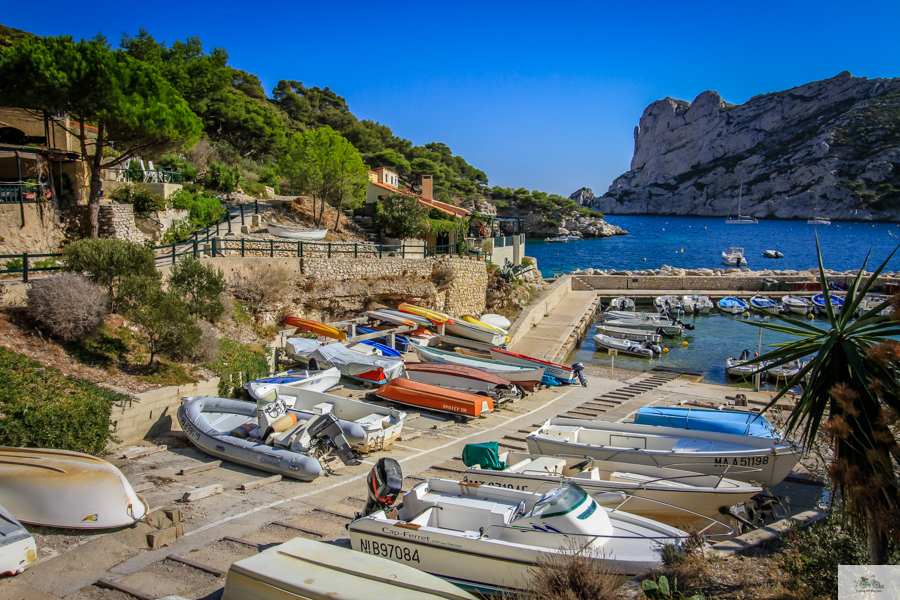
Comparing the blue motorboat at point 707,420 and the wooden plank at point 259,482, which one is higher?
the blue motorboat at point 707,420

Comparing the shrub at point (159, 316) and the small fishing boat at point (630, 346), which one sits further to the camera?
the small fishing boat at point (630, 346)

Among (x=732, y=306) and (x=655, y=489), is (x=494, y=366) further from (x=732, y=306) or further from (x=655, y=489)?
(x=732, y=306)

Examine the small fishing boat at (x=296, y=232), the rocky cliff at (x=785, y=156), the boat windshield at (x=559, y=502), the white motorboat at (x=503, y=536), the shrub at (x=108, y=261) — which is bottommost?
the white motorboat at (x=503, y=536)

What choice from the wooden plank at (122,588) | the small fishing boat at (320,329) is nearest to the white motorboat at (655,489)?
the wooden plank at (122,588)

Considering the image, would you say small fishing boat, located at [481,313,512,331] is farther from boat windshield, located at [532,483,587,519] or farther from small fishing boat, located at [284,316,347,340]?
boat windshield, located at [532,483,587,519]

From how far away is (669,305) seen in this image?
37438 mm

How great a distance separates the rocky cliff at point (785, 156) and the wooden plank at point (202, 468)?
162m

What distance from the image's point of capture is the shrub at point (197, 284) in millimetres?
15618

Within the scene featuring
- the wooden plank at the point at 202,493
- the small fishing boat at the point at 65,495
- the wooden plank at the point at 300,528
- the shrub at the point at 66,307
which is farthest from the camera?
the shrub at the point at 66,307

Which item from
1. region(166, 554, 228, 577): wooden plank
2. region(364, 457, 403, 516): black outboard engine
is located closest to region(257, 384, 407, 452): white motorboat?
region(364, 457, 403, 516): black outboard engine

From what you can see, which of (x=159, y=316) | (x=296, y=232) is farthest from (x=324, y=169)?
(x=159, y=316)

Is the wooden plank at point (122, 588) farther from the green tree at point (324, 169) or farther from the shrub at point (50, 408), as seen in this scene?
the green tree at point (324, 169)

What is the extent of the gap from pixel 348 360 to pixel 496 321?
34.7ft

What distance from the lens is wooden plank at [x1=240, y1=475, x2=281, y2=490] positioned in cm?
941
